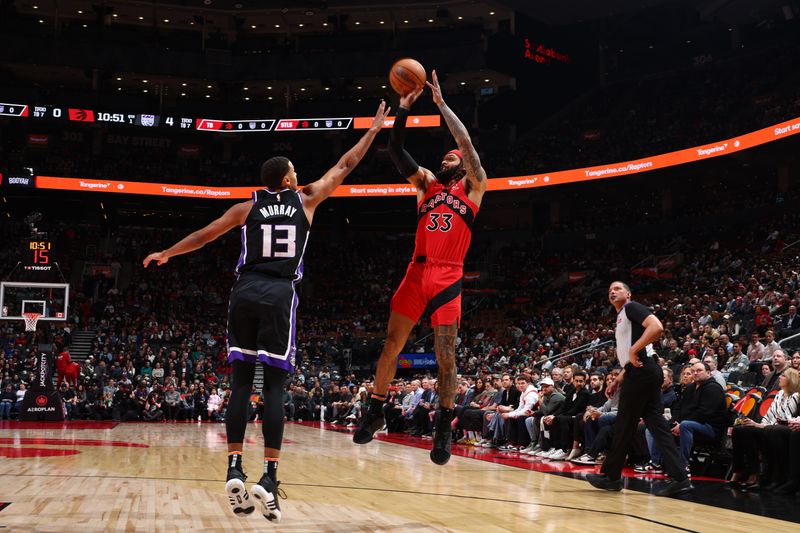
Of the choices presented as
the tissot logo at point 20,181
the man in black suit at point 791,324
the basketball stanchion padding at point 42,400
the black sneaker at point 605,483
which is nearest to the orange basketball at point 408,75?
the black sneaker at point 605,483

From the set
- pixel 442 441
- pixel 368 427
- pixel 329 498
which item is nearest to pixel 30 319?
pixel 329 498

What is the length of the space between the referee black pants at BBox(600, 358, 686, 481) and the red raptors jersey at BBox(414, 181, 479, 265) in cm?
229

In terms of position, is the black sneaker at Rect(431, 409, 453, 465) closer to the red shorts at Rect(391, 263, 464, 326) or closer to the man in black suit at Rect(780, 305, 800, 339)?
the red shorts at Rect(391, 263, 464, 326)

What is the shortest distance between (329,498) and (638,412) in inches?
113

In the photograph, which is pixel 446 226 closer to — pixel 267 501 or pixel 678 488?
pixel 267 501

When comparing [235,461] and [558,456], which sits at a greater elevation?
[235,461]

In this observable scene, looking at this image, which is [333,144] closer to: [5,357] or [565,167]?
[565,167]

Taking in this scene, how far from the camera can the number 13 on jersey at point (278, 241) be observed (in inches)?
196

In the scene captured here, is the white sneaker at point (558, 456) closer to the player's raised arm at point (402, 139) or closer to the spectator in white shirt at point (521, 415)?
the spectator in white shirt at point (521, 415)

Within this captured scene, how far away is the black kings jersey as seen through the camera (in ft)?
16.3

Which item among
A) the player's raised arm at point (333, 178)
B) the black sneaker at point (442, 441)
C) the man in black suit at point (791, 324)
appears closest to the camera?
the player's raised arm at point (333, 178)

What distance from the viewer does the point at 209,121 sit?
33.8 meters

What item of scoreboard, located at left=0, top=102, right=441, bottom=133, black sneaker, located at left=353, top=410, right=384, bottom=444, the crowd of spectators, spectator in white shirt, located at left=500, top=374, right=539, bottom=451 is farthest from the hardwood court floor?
scoreboard, located at left=0, top=102, right=441, bottom=133

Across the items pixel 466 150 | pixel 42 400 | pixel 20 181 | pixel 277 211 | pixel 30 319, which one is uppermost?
pixel 20 181
